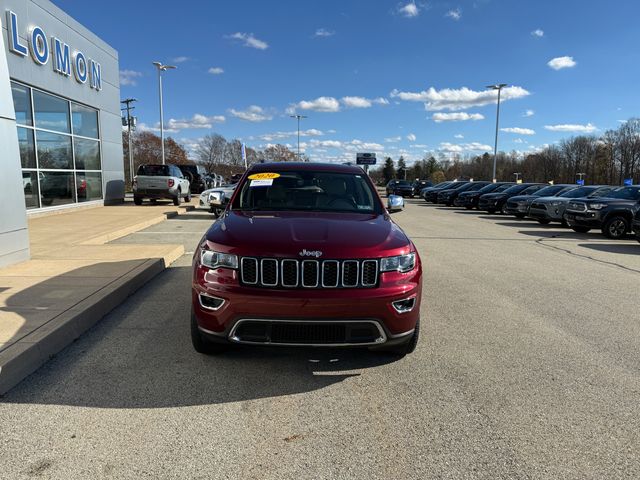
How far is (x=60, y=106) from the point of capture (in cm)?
1603

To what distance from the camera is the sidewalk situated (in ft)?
12.3

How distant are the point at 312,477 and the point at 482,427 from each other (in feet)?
3.93

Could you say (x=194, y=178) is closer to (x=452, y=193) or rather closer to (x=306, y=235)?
(x=452, y=193)

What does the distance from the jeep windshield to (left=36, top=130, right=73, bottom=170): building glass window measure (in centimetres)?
1263

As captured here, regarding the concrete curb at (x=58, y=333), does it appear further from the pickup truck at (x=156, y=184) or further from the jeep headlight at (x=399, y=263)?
the pickup truck at (x=156, y=184)

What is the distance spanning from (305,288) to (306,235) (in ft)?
1.49

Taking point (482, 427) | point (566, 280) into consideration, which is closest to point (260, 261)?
point (482, 427)

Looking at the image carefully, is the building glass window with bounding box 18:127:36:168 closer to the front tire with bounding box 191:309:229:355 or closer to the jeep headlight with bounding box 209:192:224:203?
the jeep headlight with bounding box 209:192:224:203

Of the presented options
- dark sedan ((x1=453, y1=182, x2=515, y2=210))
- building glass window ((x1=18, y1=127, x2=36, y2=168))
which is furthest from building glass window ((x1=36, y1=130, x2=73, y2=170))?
dark sedan ((x1=453, y1=182, x2=515, y2=210))

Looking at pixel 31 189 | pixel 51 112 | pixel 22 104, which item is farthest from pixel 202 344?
pixel 51 112

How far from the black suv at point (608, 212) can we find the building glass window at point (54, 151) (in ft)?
55.0

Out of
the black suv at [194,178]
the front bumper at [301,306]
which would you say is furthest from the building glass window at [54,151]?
the front bumper at [301,306]

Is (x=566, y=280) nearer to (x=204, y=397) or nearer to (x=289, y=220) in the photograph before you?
(x=289, y=220)

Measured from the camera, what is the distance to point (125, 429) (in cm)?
289
